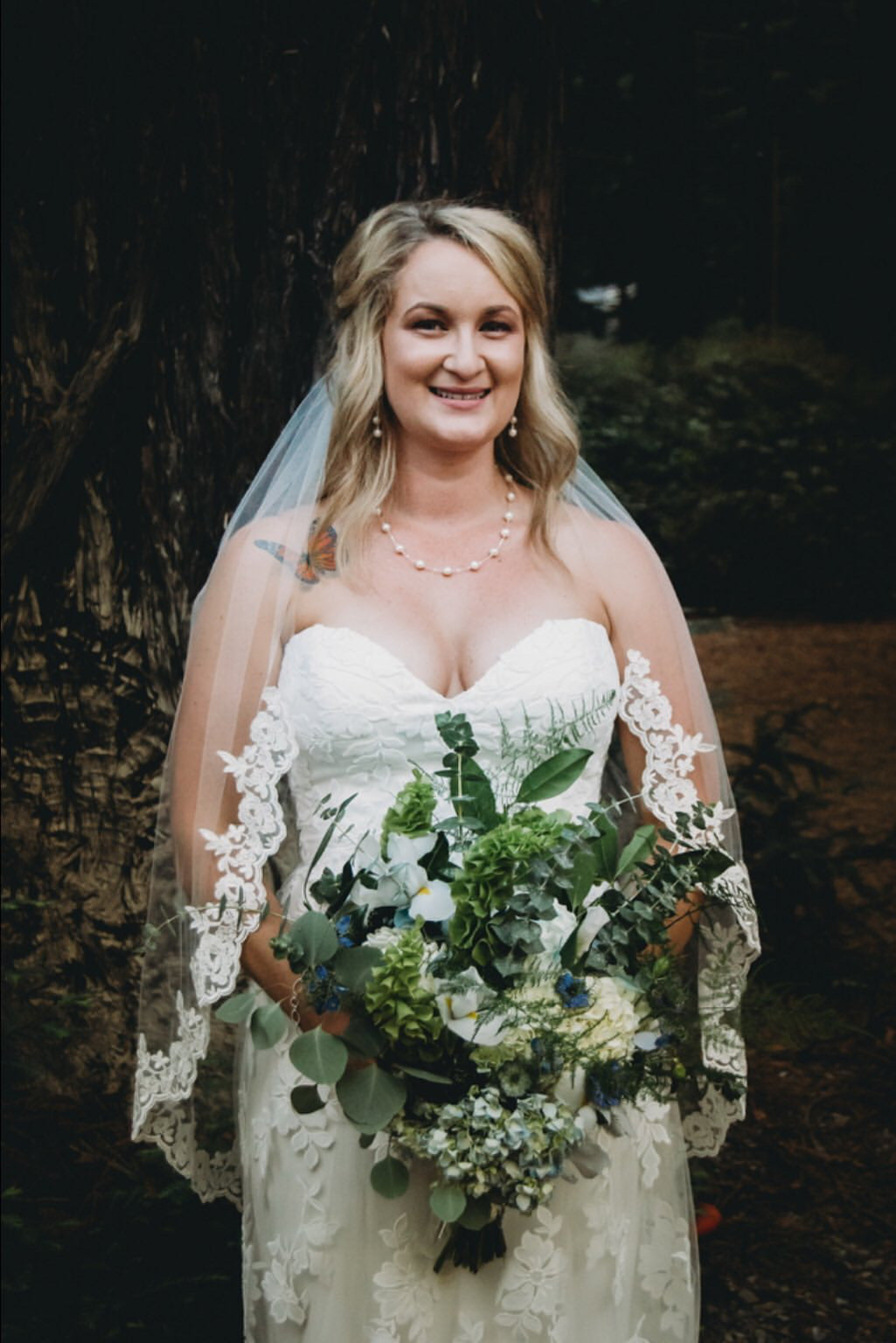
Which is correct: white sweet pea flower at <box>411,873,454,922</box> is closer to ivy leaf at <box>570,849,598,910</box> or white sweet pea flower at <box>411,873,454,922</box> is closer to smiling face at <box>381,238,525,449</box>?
ivy leaf at <box>570,849,598,910</box>

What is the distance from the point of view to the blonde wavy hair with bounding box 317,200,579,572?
8.41 feet

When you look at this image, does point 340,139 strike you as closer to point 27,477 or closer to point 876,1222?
point 27,477

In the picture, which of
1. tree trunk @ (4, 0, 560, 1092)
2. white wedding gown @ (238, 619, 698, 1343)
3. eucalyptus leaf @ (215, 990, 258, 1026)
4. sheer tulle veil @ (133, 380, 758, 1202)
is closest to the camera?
eucalyptus leaf @ (215, 990, 258, 1026)

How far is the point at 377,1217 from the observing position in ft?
7.59

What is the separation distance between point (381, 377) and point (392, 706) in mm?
646

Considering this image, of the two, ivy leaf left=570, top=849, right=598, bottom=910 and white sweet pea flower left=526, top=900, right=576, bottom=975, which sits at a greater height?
ivy leaf left=570, top=849, right=598, bottom=910

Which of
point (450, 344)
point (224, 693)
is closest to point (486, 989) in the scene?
point (224, 693)

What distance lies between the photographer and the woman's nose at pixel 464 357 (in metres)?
2.51

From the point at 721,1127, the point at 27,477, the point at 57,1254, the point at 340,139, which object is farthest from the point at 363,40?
the point at 57,1254

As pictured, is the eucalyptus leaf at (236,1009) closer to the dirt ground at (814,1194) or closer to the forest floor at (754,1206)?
the forest floor at (754,1206)

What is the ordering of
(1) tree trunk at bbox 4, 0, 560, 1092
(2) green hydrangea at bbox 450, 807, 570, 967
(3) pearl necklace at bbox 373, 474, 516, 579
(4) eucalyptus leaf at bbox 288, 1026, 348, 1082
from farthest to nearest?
(1) tree trunk at bbox 4, 0, 560, 1092 < (3) pearl necklace at bbox 373, 474, 516, 579 < (4) eucalyptus leaf at bbox 288, 1026, 348, 1082 < (2) green hydrangea at bbox 450, 807, 570, 967

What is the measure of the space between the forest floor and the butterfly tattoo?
138cm

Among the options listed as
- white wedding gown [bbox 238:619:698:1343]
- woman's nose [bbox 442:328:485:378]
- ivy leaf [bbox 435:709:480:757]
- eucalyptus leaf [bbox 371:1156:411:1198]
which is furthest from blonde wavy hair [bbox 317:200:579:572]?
eucalyptus leaf [bbox 371:1156:411:1198]

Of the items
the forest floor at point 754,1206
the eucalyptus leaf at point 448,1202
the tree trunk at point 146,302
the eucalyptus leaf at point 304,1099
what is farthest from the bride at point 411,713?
the tree trunk at point 146,302
